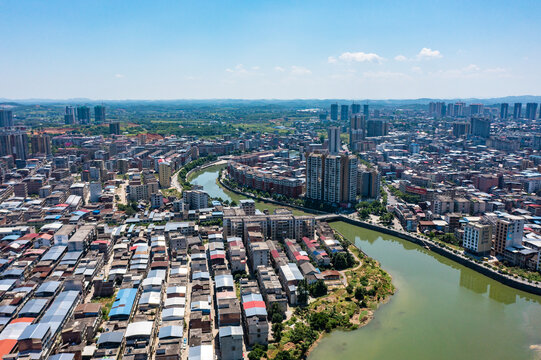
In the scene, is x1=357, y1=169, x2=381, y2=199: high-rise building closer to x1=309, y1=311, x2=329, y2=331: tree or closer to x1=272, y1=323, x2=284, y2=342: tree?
x1=309, y1=311, x2=329, y2=331: tree

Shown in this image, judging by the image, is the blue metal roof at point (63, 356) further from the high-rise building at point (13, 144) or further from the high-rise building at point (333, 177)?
the high-rise building at point (13, 144)

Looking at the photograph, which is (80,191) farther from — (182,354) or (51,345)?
(182,354)

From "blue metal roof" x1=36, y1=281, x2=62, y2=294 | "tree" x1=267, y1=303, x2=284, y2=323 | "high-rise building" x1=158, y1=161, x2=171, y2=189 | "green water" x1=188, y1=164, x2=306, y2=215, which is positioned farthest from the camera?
"high-rise building" x1=158, y1=161, x2=171, y2=189

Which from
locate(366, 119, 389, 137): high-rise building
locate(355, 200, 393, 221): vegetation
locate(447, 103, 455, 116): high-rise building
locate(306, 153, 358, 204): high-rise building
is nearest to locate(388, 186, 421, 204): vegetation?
locate(355, 200, 393, 221): vegetation

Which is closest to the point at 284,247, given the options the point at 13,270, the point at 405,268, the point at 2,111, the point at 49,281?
the point at 405,268

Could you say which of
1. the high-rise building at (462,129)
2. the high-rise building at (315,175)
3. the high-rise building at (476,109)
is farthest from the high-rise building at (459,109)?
the high-rise building at (315,175)

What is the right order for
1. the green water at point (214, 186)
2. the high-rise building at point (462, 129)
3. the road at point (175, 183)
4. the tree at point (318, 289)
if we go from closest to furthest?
the tree at point (318, 289)
the green water at point (214, 186)
the road at point (175, 183)
the high-rise building at point (462, 129)

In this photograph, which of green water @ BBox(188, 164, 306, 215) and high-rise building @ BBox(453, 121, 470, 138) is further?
high-rise building @ BBox(453, 121, 470, 138)
